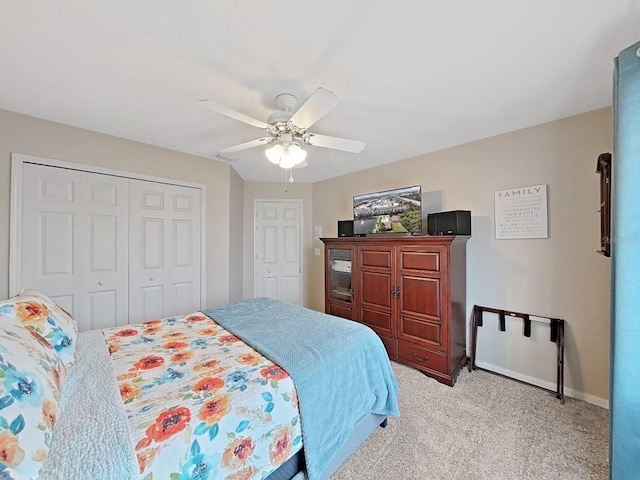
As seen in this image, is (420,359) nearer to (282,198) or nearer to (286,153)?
(286,153)

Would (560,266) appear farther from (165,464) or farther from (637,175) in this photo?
(165,464)

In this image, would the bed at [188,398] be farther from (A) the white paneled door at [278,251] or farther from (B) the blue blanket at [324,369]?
(A) the white paneled door at [278,251]

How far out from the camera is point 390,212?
3.03 metres

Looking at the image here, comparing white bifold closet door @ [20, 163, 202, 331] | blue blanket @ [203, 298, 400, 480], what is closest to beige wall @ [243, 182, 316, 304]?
white bifold closet door @ [20, 163, 202, 331]

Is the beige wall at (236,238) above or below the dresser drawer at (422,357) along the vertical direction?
above

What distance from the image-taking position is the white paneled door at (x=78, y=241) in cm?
223

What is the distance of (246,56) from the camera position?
1.44m

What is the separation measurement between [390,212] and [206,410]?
8.44 ft

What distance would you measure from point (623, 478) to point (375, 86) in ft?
8.12

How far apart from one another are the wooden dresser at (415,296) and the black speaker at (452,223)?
86 millimetres

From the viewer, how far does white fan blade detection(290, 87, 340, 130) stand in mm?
1358

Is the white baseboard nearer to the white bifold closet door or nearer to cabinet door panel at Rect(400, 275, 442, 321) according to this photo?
cabinet door panel at Rect(400, 275, 442, 321)

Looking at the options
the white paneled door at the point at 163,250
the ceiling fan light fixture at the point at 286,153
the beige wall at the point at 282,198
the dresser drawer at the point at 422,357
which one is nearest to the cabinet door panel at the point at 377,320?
the dresser drawer at the point at 422,357

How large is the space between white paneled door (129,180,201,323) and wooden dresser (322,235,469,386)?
1.89 metres
